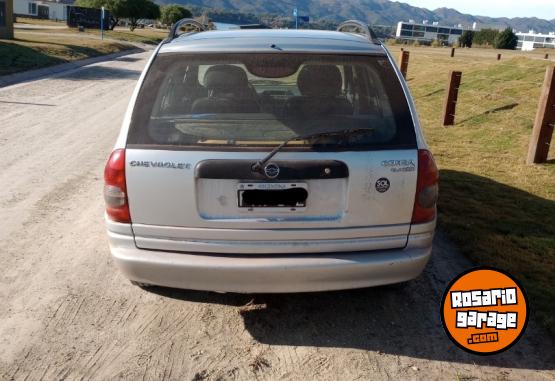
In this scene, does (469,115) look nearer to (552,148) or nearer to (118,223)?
(552,148)

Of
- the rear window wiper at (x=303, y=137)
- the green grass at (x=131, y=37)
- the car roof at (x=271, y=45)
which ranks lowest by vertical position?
the green grass at (x=131, y=37)

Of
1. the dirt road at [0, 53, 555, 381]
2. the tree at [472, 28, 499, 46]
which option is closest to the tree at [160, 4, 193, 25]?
the tree at [472, 28, 499, 46]

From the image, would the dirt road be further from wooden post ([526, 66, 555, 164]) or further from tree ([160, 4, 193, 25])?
tree ([160, 4, 193, 25])

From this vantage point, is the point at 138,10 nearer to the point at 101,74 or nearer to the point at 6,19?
the point at 6,19

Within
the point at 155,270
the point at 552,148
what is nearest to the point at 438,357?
the point at 155,270

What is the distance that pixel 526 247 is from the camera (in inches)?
188

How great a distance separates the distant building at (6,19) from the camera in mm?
28453

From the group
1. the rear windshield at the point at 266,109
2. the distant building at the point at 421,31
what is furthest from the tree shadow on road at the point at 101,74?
the distant building at the point at 421,31

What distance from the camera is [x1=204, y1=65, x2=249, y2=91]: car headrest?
350cm

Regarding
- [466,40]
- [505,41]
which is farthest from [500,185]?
[466,40]

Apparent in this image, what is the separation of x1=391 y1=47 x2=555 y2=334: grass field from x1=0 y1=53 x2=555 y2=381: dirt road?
15.6 inches

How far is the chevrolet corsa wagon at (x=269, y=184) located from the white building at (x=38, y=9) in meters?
108

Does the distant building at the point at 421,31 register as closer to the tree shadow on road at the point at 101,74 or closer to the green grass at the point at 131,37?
the green grass at the point at 131,37

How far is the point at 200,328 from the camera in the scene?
11.3ft
